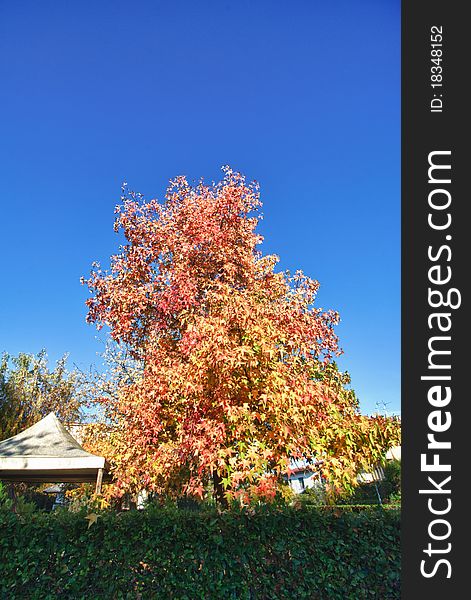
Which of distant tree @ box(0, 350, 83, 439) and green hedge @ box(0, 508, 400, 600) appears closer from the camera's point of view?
green hedge @ box(0, 508, 400, 600)

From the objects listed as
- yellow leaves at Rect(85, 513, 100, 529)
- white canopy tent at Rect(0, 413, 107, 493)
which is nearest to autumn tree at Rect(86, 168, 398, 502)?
white canopy tent at Rect(0, 413, 107, 493)

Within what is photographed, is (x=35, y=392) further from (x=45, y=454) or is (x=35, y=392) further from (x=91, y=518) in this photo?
(x=91, y=518)

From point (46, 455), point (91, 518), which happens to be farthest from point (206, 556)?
point (46, 455)

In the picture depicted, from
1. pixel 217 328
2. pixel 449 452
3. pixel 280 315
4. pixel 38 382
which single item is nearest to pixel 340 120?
pixel 280 315

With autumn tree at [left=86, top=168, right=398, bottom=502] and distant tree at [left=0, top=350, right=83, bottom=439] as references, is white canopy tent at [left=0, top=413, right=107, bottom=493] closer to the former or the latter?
autumn tree at [left=86, top=168, right=398, bottom=502]

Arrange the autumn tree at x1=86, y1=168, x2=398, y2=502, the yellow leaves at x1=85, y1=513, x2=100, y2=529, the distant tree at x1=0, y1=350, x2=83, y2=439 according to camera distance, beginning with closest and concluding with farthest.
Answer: the yellow leaves at x1=85, y1=513, x2=100, y2=529 → the autumn tree at x1=86, y1=168, x2=398, y2=502 → the distant tree at x1=0, y1=350, x2=83, y2=439

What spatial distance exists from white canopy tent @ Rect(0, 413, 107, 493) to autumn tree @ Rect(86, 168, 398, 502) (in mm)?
584

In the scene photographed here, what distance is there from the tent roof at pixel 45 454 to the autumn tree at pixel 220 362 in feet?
2.10

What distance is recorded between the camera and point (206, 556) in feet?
12.4

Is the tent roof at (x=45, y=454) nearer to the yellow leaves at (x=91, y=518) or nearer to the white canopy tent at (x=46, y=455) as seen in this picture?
the white canopy tent at (x=46, y=455)

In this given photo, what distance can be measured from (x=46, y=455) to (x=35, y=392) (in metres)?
16.2

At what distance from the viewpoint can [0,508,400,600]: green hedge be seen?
3.72m

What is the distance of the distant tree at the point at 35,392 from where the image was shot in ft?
66.5

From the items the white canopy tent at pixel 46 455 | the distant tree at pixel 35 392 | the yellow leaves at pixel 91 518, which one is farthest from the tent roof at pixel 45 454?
the distant tree at pixel 35 392
